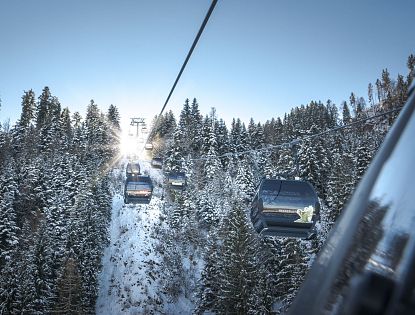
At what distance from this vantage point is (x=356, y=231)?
0.81 meters

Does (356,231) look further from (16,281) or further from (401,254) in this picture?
(16,281)

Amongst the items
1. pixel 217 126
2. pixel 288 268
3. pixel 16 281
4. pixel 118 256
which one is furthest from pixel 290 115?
pixel 16 281

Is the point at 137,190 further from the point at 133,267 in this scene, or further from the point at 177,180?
the point at 133,267

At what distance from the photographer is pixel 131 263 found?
59.8 meters

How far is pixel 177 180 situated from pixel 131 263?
30.8 meters

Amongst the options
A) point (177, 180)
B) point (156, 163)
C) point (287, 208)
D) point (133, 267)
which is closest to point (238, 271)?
point (177, 180)

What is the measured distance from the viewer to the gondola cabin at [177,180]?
33531mm

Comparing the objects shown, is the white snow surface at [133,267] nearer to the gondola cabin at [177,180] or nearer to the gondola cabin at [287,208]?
the gondola cabin at [177,180]

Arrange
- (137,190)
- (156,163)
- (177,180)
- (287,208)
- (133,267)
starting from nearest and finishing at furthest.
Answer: (287,208) < (137,190) < (177,180) < (156,163) < (133,267)

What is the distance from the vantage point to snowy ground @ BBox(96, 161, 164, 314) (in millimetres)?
52031

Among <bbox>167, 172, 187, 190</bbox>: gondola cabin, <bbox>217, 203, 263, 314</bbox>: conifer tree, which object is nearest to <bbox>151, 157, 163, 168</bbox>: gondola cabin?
<bbox>167, 172, 187, 190</bbox>: gondola cabin

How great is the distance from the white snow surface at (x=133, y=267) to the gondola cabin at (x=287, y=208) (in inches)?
1728

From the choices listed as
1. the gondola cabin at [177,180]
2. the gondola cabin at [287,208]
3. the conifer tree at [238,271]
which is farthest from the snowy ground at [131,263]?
the gondola cabin at [287,208]

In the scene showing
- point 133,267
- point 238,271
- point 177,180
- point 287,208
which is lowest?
point 133,267
